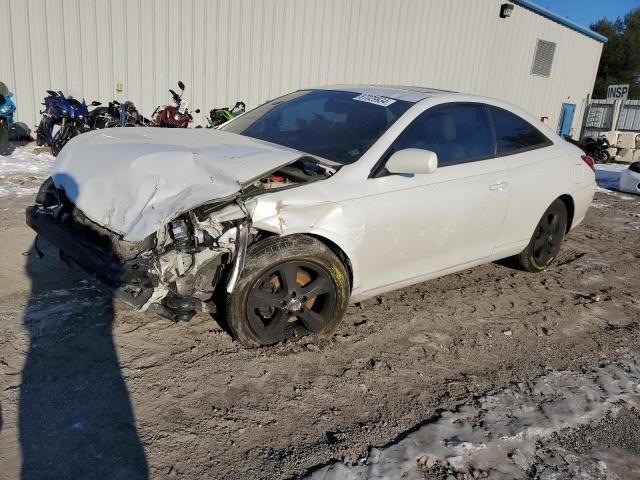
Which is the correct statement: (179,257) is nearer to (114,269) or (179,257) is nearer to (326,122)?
(114,269)

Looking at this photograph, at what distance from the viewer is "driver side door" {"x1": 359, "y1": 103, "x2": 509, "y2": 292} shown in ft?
11.5

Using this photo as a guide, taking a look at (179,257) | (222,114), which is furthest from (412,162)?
(222,114)

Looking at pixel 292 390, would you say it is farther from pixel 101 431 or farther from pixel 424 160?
pixel 424 160

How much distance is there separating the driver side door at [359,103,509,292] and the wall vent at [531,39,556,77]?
16273 millimetres

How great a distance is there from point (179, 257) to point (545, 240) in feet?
11.6

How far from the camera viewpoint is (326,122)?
13.5 feet

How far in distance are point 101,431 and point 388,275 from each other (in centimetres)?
200

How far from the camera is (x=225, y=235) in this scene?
3.00 m

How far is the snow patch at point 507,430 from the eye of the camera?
2.47 metres

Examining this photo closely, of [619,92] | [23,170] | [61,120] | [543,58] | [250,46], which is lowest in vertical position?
[23,170]

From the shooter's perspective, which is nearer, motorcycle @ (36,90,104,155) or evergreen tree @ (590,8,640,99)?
motorcycle @ (36,90,104,155)

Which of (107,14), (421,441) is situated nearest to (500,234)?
(421,441)

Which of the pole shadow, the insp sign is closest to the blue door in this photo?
the insp sign

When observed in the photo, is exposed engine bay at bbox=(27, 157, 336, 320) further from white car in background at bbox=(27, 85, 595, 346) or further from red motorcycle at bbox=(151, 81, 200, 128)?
red motorcycle at bbox=(151, 81, 200, 128)
